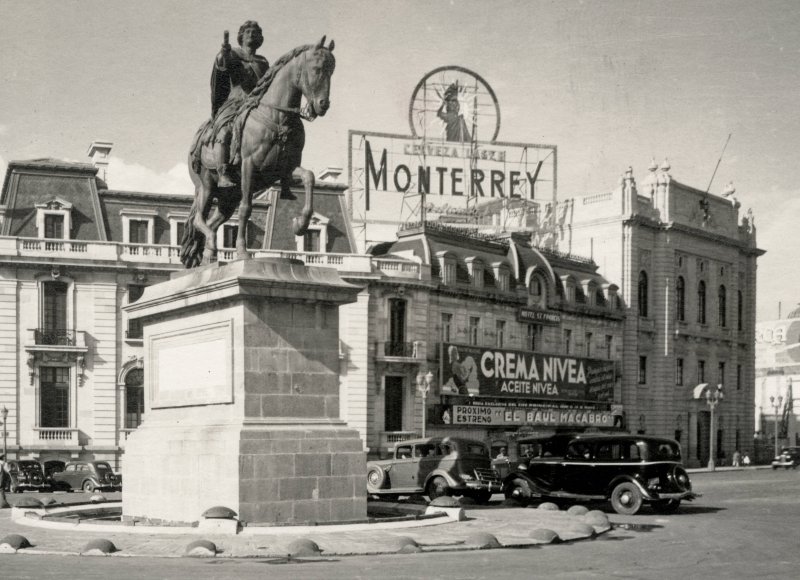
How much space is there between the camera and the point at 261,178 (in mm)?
19469

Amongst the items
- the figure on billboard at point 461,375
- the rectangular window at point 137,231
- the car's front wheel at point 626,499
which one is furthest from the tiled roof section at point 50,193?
the car's front wheel at point 626,499

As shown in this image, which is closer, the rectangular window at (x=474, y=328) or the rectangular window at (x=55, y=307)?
the rectangular window at (x=55, y=307)

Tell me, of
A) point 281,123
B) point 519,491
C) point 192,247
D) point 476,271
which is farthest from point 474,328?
point 281,123

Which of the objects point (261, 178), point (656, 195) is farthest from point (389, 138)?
point (261, 178)

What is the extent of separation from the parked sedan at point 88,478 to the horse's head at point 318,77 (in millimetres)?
23007

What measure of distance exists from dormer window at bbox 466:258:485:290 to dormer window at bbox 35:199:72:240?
1983cm

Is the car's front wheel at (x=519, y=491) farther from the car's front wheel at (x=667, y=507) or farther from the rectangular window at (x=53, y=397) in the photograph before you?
the rectangular window at (x=53, y=397)

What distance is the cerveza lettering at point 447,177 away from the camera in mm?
61781

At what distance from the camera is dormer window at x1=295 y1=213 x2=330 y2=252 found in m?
53.2

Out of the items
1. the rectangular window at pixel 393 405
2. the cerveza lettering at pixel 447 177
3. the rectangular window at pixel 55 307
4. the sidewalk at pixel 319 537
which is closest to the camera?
the sidewalk at pixel 319 537

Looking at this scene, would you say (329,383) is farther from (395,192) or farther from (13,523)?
(395,192)

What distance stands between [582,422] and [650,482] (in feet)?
129

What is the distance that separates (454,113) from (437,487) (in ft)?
124

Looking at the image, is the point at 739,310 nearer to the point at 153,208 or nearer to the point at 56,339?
the point at 153,208
